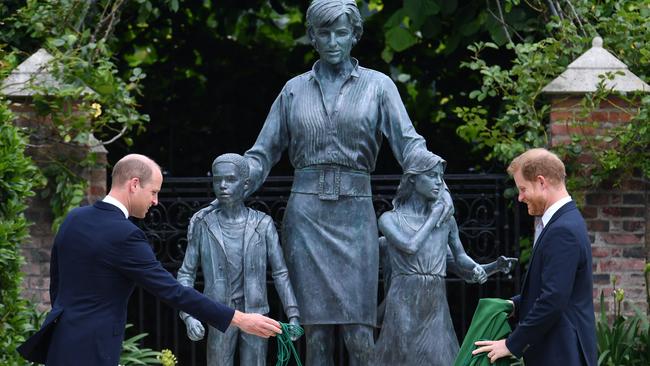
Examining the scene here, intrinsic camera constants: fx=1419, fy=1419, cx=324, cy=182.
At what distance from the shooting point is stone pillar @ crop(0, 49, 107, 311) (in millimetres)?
8727

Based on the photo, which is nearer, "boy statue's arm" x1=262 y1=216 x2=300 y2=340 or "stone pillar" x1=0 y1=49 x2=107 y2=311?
"boy statue's arm" x1=262 y1=216 x2=300 y2=340

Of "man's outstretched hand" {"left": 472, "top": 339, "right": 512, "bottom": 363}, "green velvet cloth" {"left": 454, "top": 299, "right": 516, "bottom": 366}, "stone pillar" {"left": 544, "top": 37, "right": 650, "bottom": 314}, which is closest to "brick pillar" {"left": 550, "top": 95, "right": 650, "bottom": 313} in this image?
"stone pillar" {"left": 544, "top": 37, "right": 650, "bottom": 314}

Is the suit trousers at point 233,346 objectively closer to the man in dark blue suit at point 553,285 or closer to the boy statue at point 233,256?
the boy statue at point 233,256

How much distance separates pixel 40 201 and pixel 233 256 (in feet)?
8.59

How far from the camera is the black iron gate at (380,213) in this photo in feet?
28.6

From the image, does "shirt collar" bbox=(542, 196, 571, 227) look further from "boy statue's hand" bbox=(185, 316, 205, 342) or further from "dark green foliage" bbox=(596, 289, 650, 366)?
"dark green foliage" bbox=(596, 289, 650, 366)

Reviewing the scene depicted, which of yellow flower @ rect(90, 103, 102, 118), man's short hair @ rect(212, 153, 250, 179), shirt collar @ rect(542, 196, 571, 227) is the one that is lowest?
shirt collar @ rect(542, 196, 571, 227)

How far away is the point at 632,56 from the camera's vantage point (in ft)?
29.6

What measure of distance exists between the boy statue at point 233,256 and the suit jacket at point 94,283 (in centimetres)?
89

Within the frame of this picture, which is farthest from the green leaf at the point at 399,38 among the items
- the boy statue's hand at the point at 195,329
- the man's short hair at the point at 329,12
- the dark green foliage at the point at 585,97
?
the boy statue's hand at the point at 195,329

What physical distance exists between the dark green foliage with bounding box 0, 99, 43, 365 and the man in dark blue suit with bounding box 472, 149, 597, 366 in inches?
118

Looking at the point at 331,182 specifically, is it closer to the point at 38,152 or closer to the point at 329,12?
the point at 329,12

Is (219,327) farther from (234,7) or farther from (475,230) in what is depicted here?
(234,7)

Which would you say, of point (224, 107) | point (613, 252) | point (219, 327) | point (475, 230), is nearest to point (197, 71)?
point (224, 107)
